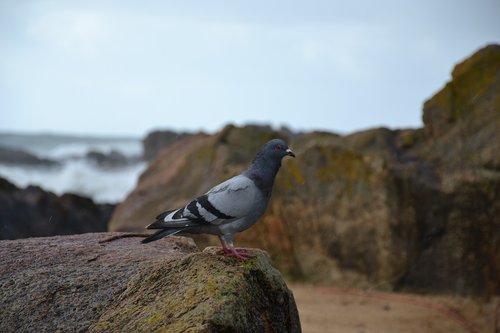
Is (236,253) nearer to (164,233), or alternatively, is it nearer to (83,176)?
(164,233)

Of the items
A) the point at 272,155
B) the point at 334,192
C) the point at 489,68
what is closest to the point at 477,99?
the point at 489,68

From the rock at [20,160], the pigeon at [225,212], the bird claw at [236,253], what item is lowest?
the rock at [20,160]

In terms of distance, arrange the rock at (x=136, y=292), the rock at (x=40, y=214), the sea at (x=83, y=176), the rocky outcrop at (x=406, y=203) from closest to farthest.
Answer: the rock at (x=136, y=292) → the rocky outcrop at (x=406, y=203) → the rock at (x=40, y=214) → the sea at (x=83, y=176)

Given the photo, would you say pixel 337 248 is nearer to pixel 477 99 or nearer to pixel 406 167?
pixel 406 167

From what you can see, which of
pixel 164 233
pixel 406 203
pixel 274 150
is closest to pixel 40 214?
pixel 406 203

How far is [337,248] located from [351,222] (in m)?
0.43

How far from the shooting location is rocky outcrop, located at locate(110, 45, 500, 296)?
827 centimetres

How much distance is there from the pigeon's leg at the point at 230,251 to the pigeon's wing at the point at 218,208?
0.45 feet

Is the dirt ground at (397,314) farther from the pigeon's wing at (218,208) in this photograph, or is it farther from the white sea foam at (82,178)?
the white sea foam at (82,178)

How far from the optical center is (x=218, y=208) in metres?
4.41

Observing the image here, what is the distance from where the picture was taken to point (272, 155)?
185 inches

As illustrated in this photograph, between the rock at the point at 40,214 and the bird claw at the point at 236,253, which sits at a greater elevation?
the bird claw at the point at 236,253

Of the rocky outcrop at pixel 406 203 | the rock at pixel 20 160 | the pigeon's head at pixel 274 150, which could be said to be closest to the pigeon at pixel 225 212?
the pigeon's head at pixel 274 150

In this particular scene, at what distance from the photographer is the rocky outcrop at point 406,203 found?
8273 mm
